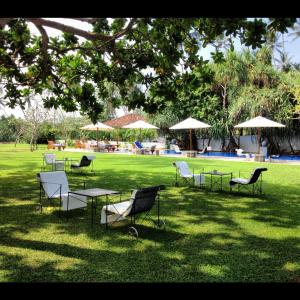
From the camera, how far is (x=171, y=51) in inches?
333

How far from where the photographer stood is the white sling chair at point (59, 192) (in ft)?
26.2

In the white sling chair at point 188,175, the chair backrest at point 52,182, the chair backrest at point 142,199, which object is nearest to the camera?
the chair backrest at point 142,199

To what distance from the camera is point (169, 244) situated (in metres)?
6.11

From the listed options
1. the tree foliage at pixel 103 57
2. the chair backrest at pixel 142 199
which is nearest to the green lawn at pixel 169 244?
the chair backrest at pixel 142 199

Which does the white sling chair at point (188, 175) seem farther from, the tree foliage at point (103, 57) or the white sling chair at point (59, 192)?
the white sling chair at point (59, 192)

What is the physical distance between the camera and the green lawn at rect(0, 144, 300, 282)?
4828 mm

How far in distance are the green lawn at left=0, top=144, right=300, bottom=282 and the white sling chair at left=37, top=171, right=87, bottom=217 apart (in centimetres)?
26

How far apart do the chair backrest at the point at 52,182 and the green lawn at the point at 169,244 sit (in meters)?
0.50

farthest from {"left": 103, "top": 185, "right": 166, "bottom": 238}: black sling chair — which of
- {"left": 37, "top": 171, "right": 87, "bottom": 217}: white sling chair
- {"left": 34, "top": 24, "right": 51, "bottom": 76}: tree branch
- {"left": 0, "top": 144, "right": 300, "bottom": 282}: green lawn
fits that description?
{"left": 34, "top": 24, "right": 51, "bottom": 76}: tree branch

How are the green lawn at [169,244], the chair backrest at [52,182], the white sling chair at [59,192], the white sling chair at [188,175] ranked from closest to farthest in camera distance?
1. the green lawn at [169,244]
2. the white sling chair at [59,192]
3. the chair backrest at [52,182]
4. the white sling chair at [188,175]

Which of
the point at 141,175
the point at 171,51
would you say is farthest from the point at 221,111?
the point at 171,51

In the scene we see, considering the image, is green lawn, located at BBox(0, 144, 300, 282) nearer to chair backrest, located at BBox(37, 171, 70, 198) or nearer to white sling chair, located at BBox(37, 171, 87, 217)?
white sling chair, located at BBox(37, 171, 87, 217)

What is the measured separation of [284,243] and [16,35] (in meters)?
8.38

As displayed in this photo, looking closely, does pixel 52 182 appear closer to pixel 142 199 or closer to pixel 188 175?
pixel 142 199
